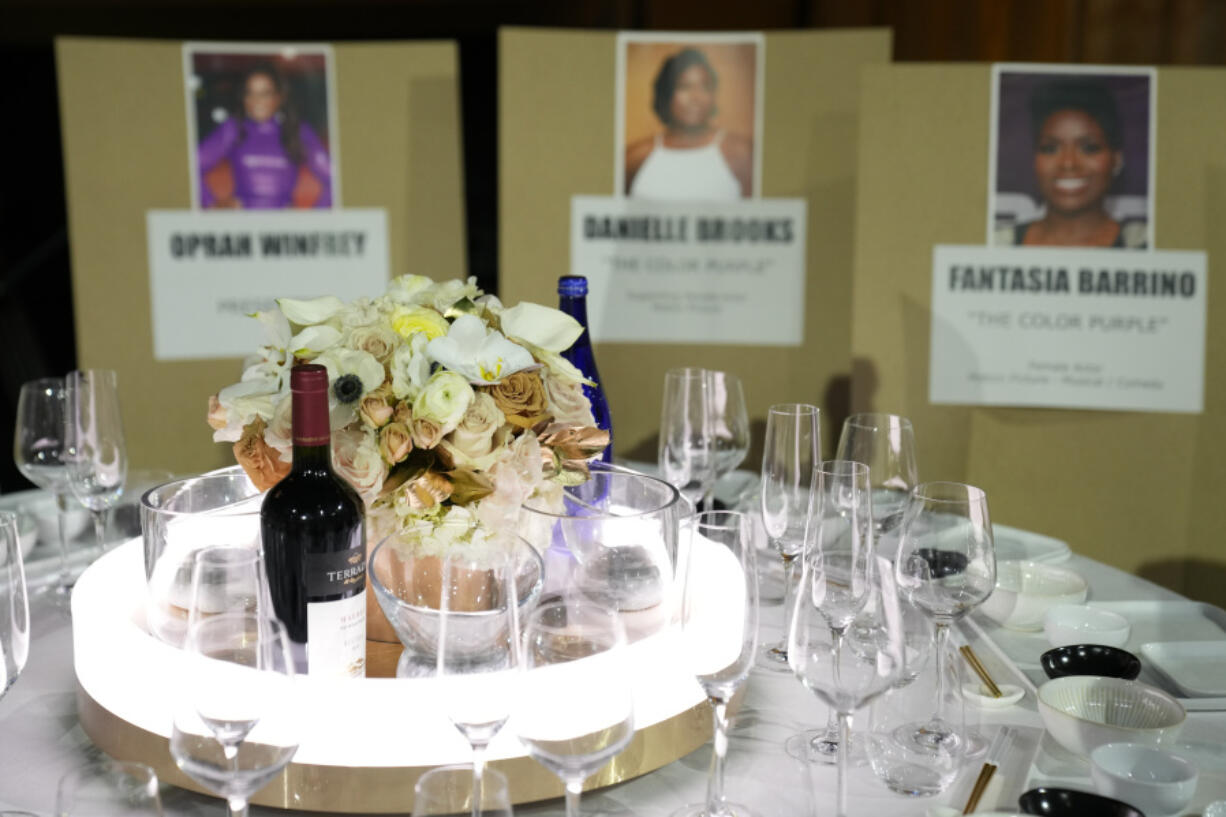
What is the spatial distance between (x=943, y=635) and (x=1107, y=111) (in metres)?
1.46

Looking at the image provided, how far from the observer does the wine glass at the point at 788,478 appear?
4.76ft

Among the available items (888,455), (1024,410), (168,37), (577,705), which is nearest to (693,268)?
(1024,410)

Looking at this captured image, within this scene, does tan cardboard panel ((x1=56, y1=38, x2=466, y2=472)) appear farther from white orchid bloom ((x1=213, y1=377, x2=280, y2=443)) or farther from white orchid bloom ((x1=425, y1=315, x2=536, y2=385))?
white orchid bloom ((x1=425, y1=315, x2=536, y2=385))

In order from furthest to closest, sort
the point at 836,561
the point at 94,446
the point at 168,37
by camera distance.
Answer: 1. the point at 168,37
2. the point at 94,446
3. the point at 836,561

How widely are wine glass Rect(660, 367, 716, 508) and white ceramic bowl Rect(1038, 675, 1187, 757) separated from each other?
0.62 m

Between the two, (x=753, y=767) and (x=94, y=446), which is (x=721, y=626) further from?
(x=94, y=446)

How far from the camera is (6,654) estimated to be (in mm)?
1039

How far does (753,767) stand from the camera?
1.15 meters

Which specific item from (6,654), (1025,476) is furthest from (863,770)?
(1025,476)

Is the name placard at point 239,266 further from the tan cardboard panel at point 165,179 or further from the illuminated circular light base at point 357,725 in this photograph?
the illuminated circular light base at point 357,725

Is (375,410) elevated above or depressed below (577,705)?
above

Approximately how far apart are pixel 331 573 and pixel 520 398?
0.26 metres

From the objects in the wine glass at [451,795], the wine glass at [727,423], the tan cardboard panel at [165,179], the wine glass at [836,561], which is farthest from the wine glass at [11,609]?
the tan cardboard panel at [165,179]

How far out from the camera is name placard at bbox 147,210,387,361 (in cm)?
263
